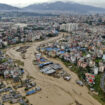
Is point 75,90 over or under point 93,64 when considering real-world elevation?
under

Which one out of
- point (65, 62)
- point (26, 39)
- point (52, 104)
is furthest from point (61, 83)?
point (26, 39)

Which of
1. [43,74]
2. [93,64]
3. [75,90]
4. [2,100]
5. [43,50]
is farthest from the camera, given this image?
[43,50]

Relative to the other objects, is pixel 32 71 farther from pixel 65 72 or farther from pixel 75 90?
pixel 75 90

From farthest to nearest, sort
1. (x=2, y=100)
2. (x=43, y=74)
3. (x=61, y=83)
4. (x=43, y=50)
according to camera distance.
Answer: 1. (x=43, y=50)
2. (x=43, y=74)
3. (x=61, y=83)
4. (x=2, y=100)

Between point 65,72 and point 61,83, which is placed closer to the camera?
point 61,83

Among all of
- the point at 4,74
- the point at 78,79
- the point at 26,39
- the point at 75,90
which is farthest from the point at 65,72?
the point at 26,39

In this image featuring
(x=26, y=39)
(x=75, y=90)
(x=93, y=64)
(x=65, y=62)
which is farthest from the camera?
(x=26, y=39)

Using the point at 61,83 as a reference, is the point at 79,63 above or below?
above

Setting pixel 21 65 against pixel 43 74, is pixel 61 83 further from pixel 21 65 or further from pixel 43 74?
pixel 21 65

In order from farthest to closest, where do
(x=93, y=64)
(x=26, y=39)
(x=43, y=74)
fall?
(x=26, y=39), (x=93, y=64), (x=43, y=74)
